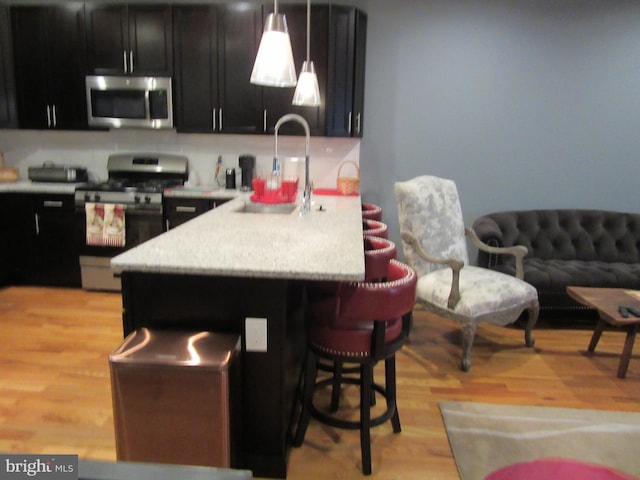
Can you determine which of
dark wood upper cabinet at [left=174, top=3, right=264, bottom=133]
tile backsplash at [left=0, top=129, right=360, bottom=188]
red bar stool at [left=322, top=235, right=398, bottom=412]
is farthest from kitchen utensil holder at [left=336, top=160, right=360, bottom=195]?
red bar stool at [left=322, top=235, right=398, bottom=412]

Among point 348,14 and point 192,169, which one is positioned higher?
point 348,14

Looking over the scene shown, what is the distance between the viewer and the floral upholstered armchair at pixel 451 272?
2969mm

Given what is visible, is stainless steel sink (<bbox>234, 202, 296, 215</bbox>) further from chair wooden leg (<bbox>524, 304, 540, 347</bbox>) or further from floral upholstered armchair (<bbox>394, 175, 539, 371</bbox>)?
chair wooden leg (<bbox>524, 304, 540, 347</bbox>)

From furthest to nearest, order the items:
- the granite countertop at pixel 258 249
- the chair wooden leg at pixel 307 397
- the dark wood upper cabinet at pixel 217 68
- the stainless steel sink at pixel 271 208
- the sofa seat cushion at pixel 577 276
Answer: the dark wood upper cabinet at pixel 217 68, the sofa seat cushion at pixel 577 276, the stainless steel sink at pixel 271 208, the chair wooden leg at pixel 307 397, the granite countertop at pixel 258 249

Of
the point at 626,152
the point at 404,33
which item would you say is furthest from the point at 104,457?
the point at 626,152

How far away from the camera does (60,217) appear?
4199 millimetres

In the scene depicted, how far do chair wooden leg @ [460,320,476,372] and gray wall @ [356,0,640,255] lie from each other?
168cm

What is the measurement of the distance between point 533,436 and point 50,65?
4.63 m

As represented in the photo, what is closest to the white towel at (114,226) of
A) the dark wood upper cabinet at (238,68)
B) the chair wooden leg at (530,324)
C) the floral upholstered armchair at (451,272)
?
the dark wood upper cabinet at (238,68)

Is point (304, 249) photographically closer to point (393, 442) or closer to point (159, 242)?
point (159, 242)

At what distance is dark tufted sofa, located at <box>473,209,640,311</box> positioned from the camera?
3773mm

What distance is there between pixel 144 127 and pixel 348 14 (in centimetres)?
201

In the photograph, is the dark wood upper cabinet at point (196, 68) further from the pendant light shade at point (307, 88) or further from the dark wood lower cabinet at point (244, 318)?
the dark wood lower cabinet at point (244, 318)

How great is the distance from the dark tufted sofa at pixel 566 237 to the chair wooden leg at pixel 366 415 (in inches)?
82.6
